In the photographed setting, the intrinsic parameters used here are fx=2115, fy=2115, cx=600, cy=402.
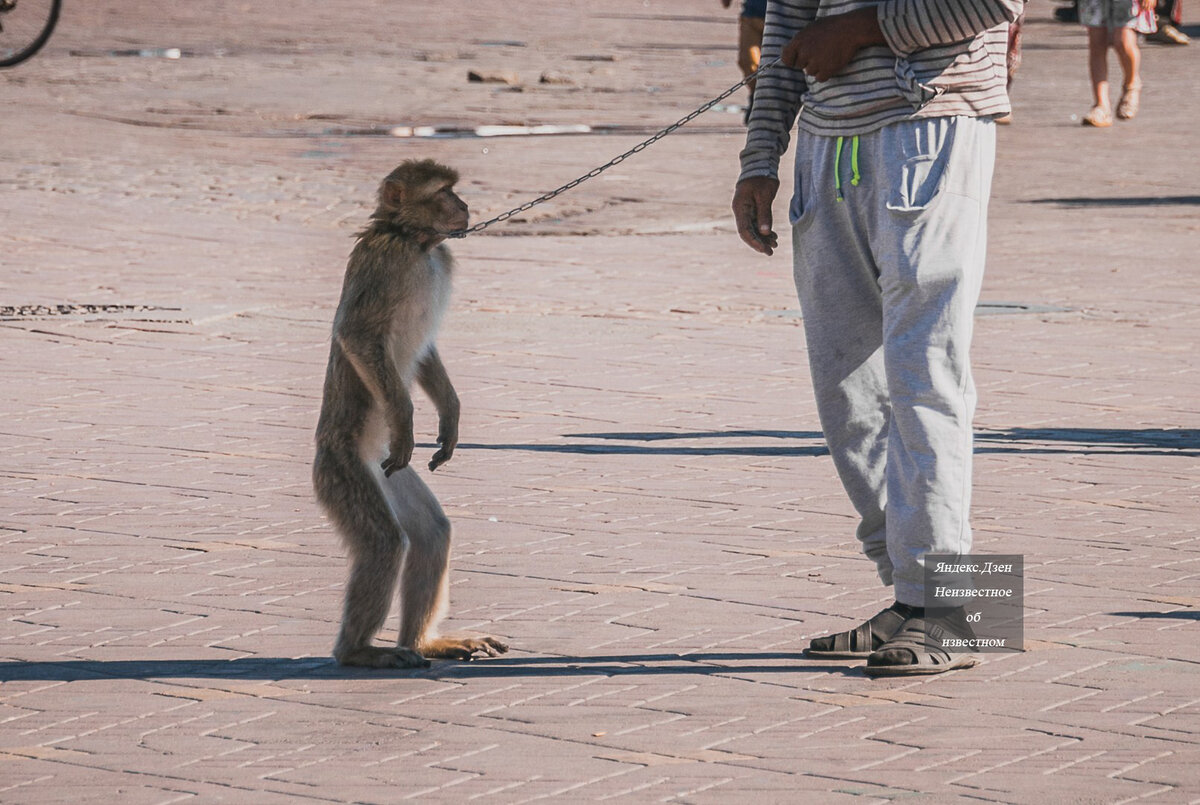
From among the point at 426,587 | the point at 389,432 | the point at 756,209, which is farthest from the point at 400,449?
the point at 756,209

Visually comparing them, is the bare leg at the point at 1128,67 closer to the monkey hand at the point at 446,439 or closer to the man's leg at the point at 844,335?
the man's leg at the point at 844,335

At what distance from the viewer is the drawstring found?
16.5 ft

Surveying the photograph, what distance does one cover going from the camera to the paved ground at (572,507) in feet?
14.7

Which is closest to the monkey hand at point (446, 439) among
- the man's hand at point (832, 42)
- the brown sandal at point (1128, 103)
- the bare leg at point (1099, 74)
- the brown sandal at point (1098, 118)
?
the man's hand at point (832, 42)

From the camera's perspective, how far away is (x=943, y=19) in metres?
4.86

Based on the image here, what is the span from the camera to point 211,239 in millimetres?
13055

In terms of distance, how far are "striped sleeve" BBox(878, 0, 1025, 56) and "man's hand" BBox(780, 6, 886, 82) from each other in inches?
2.7

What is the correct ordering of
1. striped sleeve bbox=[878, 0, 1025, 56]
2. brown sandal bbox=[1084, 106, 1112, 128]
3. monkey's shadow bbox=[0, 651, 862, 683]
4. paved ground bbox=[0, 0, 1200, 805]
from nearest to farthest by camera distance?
paved ground bbox=[0, 0, 1200, 805] → striped sleeve bbox=[878, 0, 1025, 56] → monkey's shadow bbox=[0, 651, 862, 683] → brown sandal bbox=[1084, 106, 1112, 128]

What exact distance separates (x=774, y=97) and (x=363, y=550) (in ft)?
5.07

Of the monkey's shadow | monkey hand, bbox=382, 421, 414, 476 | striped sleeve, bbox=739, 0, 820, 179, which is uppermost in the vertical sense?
striped sleeve, bbox=739, 0, 820, 179

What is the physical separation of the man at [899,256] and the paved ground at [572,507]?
14.1 inches

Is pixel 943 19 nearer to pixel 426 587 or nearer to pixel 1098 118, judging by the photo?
pixel 426 587

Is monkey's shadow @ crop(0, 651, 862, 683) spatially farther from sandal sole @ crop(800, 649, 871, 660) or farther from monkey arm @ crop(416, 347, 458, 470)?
monkey arm @ crop(416, 347, 458, 470)

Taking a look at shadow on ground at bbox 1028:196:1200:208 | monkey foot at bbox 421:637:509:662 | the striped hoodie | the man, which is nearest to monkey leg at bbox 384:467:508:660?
monkey foot at bbox 421:637:509:662
